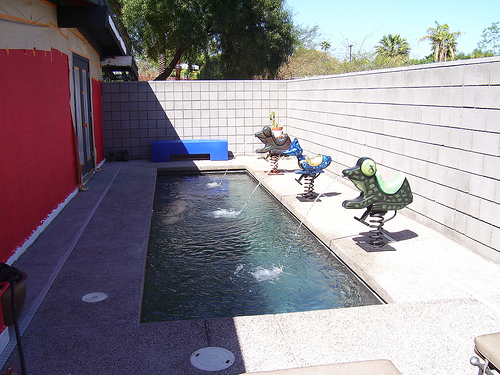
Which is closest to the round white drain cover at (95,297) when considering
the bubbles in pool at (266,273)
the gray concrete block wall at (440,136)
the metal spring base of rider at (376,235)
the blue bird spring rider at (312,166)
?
the bubbles in pool at (266,273)

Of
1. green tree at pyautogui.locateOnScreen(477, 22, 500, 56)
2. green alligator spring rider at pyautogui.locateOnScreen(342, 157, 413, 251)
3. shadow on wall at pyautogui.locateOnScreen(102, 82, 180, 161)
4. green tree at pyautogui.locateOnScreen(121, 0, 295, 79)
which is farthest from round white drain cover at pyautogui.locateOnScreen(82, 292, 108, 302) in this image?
green tree at pyautogui.locateOnScreen(477, 22, 500, 56)

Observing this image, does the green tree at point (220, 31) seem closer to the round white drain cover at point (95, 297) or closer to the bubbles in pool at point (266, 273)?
the bubbles in pool at point (266, 273)

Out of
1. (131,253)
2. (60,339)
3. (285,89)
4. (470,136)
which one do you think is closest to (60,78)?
(131,253)

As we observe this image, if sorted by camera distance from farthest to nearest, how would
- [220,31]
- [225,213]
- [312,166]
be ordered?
[220,31], [225,213], [312,166]

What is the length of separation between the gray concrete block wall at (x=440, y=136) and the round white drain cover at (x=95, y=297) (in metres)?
3.36

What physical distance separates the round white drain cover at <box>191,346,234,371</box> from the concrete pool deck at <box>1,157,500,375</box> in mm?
46

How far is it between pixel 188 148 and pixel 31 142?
600cm

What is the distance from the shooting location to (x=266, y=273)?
14.8ft

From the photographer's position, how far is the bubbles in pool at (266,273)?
4383mm

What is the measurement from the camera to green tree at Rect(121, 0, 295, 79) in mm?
17062

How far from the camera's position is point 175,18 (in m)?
17.1

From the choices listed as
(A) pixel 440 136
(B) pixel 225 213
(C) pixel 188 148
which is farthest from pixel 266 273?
(C) pixel 188 148

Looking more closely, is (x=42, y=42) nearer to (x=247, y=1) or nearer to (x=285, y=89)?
(x=285, y=89)

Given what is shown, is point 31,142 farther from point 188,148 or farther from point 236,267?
point 188,148
